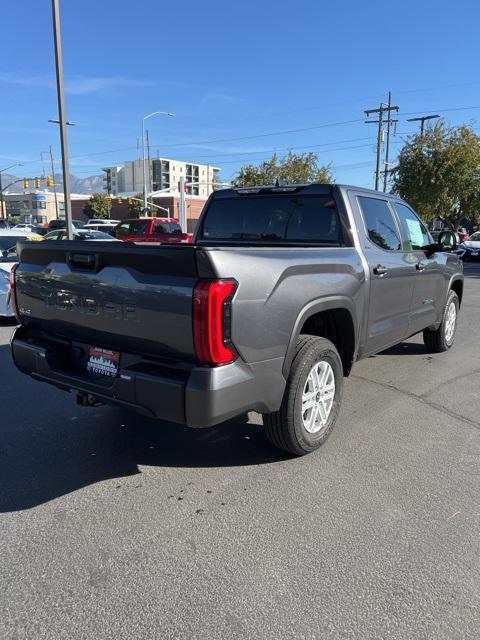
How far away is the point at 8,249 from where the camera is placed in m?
8.87

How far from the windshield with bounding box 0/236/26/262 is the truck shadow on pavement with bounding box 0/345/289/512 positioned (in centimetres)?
447

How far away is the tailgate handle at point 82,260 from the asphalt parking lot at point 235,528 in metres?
1.39

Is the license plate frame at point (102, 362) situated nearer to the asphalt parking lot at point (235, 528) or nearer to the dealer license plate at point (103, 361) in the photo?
the dealer license plate at point (103, 361)

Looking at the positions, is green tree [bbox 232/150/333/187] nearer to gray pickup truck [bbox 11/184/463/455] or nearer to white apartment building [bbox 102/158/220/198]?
gray pickup truck [bbox 11/184/463/455]

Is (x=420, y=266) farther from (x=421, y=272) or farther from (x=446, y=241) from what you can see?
(x=446, y=241)

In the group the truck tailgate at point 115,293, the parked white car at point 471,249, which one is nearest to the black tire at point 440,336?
the truck tailgate at point 115,293

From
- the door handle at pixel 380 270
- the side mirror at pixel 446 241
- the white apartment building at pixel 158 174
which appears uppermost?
the white apartment building at pixel 158 174

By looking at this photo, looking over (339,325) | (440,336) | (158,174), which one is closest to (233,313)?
(339,325)

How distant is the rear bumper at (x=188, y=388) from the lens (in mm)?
2719

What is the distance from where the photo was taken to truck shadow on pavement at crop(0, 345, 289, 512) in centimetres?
333

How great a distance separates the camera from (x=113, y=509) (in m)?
→ 3.01

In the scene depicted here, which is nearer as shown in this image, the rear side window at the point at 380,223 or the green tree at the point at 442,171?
the rear side window at the point at 380,223

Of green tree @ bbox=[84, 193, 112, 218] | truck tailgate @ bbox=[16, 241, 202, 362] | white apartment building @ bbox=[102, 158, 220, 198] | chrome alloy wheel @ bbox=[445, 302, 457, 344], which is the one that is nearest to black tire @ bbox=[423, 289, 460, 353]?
chrome alloy wheel @ bbox=[445, 302, 457, 344]

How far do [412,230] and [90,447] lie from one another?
3926 mm
